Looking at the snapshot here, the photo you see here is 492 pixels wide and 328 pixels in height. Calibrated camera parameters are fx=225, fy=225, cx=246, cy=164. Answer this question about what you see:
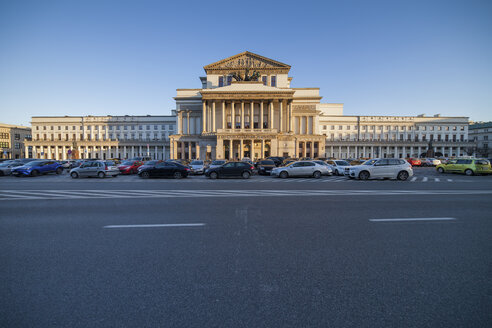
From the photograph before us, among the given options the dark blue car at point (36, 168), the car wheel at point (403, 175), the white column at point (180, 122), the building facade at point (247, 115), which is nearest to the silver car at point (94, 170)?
the dark blue car at point (36, 168)

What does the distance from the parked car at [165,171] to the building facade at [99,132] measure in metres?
53.9

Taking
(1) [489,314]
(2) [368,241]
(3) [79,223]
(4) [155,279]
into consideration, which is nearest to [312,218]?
(2) [368,241]

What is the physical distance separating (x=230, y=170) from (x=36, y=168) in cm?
1829

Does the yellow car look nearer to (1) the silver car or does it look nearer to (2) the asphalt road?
(2) the asphalt road

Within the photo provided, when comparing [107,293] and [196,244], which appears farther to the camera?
[196,244]

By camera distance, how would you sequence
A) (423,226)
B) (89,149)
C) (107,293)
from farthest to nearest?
(89,149) → (423,226) → (107,293)

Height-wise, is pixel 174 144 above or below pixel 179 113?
below

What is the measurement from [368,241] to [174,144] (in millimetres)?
52884

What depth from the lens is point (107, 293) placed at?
281 centimetres

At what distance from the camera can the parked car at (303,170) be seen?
1911cm

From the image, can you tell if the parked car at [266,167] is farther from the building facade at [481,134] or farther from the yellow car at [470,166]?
the building facade at [481,134]

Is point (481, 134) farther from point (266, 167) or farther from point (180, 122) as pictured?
point (180, 122)

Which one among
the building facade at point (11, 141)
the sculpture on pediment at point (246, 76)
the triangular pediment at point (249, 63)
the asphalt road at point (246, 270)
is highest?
the triangular pediment at point (249, 63)

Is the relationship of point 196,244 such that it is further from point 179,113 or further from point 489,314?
point 179,113
